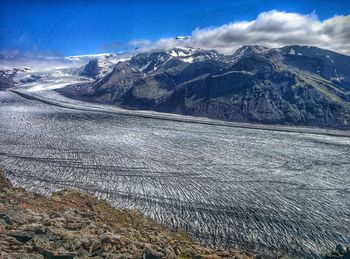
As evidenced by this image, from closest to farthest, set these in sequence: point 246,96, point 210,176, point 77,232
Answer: point 77,232
point 210,176
point 246,96

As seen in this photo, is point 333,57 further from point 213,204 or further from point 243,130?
point 213,204

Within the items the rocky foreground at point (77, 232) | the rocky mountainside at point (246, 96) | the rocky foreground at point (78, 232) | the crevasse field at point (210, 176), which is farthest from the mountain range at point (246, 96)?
the rocky foreground at point (77, 232)

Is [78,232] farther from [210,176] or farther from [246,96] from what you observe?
[246,96]

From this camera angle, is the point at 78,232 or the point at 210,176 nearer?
the point at 78,232

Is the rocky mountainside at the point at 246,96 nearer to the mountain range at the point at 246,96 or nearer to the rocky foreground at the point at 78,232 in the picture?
the mountain range at the point at 246,96

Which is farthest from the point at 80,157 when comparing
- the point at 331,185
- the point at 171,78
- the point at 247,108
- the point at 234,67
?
the point at 171,78

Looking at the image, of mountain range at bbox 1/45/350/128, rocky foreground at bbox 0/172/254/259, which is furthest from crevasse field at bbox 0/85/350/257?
mountain range at bbox 1/45/350/128

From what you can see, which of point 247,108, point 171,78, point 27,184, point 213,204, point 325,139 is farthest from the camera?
Answer: point 171,78

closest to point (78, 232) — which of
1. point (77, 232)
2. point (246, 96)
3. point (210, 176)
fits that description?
point (77, 232)
